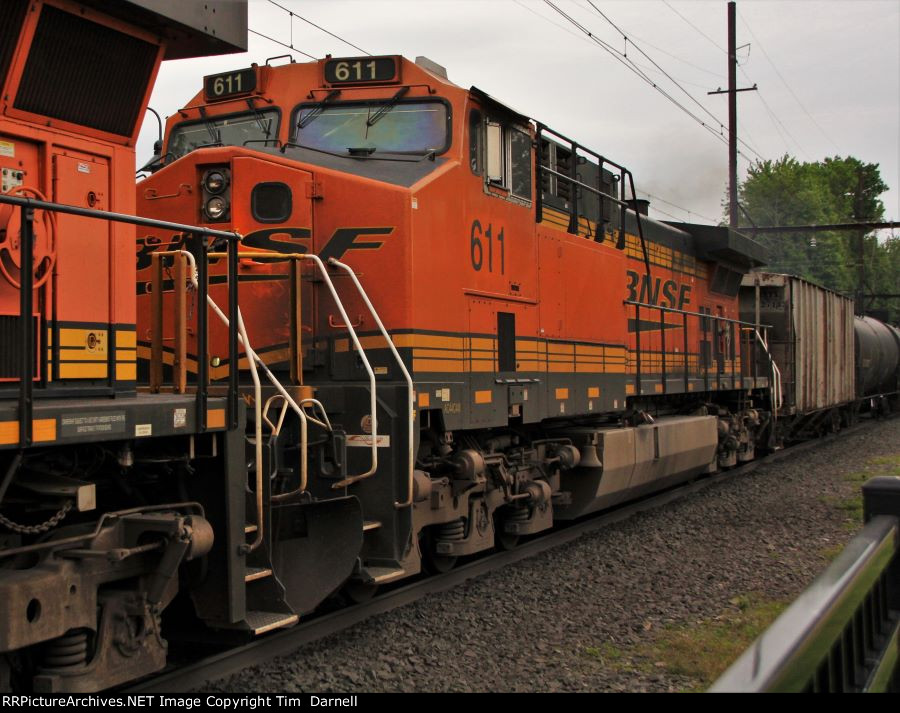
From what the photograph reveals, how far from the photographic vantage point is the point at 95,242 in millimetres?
4242

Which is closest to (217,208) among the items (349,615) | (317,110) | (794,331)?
(317,110)

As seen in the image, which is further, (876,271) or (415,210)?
(876,271)

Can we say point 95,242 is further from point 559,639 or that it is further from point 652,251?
point 652,251

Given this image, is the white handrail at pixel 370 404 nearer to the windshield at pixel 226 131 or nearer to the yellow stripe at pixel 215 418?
the yellow stripe at pixel 215 418

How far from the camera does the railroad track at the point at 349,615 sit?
183 inches

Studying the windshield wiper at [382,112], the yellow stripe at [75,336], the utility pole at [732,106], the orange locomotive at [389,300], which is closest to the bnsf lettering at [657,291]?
the orange locomotive at [389,300]

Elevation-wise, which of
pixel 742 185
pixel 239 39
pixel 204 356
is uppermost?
pixel 742 185

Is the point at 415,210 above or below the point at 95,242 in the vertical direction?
above

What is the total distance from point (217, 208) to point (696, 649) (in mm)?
4142

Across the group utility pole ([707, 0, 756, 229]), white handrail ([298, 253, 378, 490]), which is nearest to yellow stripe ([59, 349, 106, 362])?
white handrail ([298, 253, 378, 490])

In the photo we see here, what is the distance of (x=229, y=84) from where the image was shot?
7273 mm

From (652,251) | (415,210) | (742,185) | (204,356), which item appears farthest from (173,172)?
(742,185)

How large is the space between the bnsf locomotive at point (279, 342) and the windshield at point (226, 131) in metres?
0.02

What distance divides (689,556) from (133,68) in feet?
19.3
